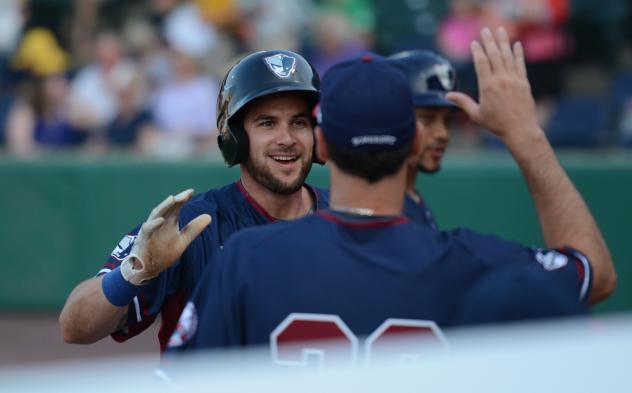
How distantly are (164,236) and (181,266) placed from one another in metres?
0.37

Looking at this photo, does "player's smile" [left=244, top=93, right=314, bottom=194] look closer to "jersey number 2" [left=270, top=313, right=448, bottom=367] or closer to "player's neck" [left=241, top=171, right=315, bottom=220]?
"player's neck" [left=241, top=171, right=315, bottom=220]

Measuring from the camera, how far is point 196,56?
36.8 feet

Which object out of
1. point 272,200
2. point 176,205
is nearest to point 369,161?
point 176,205

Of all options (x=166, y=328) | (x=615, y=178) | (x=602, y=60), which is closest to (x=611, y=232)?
(x=615, y=178)

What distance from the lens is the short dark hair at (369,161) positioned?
2908 mm

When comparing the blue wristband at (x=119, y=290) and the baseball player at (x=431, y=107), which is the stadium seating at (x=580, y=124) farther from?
the blue wristband at (x=119, y=290)

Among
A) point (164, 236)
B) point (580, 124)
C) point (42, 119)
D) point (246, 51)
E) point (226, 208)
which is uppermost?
point (246, 51)

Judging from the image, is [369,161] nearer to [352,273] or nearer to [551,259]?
[352,273]

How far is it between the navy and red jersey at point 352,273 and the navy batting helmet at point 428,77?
7.19 feet

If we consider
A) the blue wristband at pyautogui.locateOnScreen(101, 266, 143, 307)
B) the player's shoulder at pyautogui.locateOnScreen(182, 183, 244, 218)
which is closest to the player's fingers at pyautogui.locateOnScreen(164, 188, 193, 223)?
the blue wristband at pyautogui.locateOnScreen(101, 266, 143, 307)

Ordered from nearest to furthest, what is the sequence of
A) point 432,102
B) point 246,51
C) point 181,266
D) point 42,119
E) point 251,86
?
point 181,266 < point 251,86 < point 432,102 < point 42,119 < point 246,51

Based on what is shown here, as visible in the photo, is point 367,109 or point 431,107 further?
point 431,107

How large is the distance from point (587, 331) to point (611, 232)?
683 centimetres

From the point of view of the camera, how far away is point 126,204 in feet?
32.6
